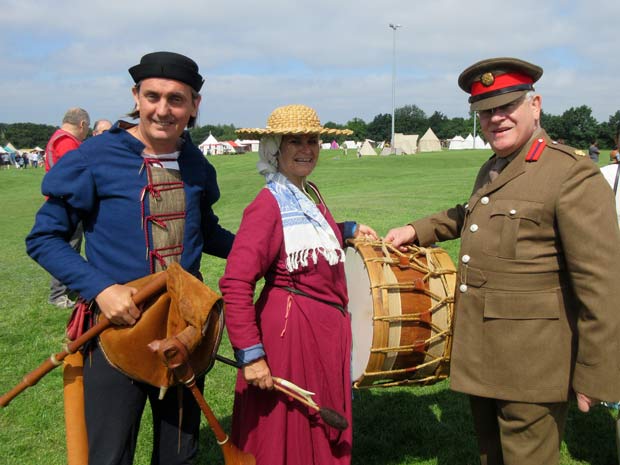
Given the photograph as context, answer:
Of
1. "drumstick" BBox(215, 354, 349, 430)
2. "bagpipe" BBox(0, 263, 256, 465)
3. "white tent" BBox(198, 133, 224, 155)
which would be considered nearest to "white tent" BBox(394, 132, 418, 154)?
"white tent" BBox(198, 133, 224, 155)

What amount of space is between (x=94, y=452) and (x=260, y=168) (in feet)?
4.85

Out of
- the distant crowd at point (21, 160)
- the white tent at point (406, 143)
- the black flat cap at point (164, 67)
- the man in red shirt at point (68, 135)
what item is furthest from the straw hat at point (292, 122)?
the white tent at point (406, 143)

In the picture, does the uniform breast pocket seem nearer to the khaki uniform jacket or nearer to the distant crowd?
the khaki uniform jacket

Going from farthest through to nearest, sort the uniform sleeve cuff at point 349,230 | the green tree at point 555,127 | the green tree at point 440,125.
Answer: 1. the green tree at point 440,125
2. the green tree at point 555,127
3. the uniform sleeve cuff at point 349,230

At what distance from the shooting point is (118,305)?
7.18 feet

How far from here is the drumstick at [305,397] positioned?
256 centimetres

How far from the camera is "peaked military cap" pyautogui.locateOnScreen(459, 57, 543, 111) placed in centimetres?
246

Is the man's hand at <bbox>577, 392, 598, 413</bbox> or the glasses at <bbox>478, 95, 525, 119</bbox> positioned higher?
the glasses at <bbox>478, 95, 525, 119</bbox>

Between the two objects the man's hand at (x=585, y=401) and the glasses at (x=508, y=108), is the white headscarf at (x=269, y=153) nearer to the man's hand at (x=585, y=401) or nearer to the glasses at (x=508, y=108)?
the glasses at (x=508, y=108)

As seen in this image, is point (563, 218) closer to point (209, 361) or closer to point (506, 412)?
point (506, 412)

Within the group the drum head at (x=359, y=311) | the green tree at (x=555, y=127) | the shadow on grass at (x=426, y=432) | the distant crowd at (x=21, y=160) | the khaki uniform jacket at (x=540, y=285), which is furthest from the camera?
the green tree at (x=555, y=127)

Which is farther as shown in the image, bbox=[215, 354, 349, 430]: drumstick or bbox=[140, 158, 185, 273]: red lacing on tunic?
bbox=[215, 354, 349, 430]: drumstick

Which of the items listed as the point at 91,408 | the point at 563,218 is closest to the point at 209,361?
the point at 91,408

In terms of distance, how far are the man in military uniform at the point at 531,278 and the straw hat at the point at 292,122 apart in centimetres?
74
